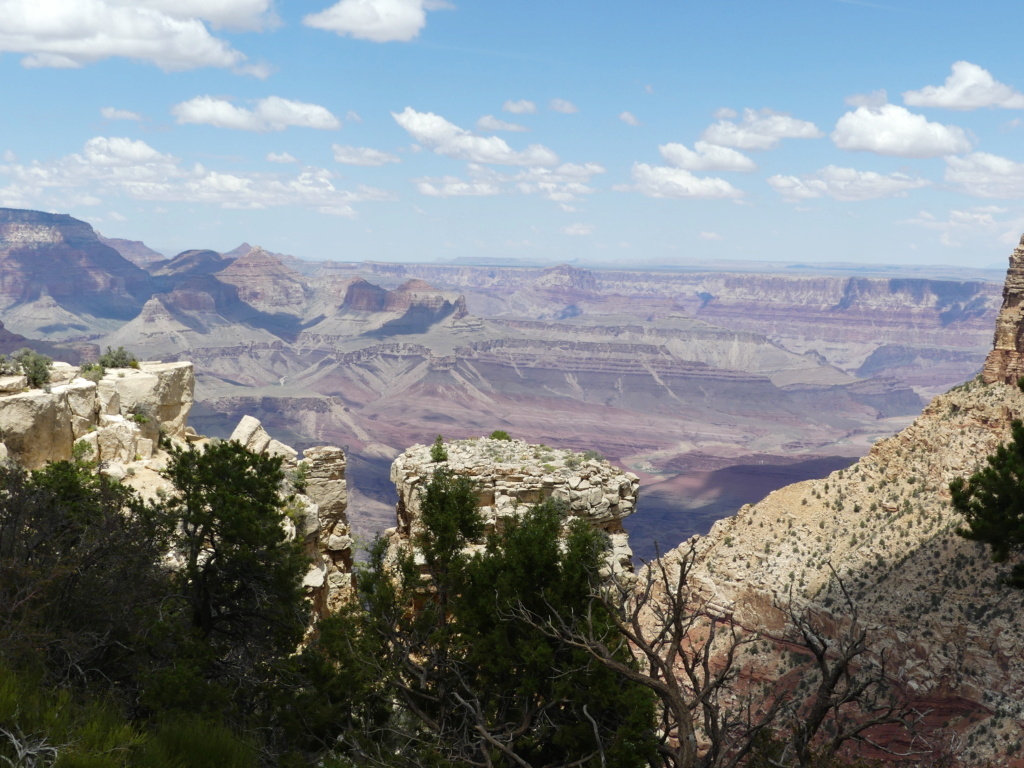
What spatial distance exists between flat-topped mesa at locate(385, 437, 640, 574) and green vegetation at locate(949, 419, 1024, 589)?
11.5 metres

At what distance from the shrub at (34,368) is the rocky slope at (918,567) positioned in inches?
916

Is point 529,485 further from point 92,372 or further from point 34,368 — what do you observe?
point 34,368

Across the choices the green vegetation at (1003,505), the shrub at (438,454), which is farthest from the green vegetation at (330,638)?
the green vegetation at (1003,505)

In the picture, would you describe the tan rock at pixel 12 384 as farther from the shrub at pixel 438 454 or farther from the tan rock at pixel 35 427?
the shrub at pixel 438 454

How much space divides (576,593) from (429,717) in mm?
4616

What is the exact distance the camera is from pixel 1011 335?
6081 centimetres

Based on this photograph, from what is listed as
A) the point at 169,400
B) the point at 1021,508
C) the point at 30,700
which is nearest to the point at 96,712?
the point at 30,700

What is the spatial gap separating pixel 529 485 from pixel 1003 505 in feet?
52.7

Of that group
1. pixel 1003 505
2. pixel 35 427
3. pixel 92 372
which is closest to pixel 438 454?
pixel 92 372

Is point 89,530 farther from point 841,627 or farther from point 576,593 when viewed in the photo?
point 841,627

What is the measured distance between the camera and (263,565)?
18.6m

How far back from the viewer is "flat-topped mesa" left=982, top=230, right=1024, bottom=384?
5900 centimetres

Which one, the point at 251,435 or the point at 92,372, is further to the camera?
the point at 251,435

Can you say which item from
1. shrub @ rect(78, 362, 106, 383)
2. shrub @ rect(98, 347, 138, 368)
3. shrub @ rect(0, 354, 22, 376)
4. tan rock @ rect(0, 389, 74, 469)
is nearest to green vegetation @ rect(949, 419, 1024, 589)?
tan rock @ rect(0, 389, 74, 469)
